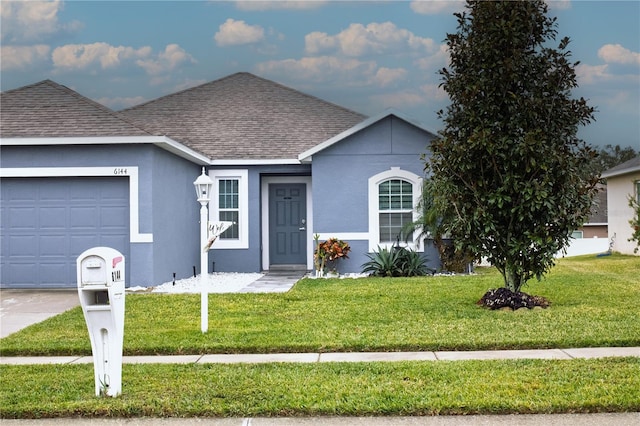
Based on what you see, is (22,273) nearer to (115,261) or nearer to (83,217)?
(83,217)

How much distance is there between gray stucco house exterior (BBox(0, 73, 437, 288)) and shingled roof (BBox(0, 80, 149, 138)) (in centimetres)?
4

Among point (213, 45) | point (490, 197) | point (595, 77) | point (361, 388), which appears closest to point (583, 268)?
point (595, 77)

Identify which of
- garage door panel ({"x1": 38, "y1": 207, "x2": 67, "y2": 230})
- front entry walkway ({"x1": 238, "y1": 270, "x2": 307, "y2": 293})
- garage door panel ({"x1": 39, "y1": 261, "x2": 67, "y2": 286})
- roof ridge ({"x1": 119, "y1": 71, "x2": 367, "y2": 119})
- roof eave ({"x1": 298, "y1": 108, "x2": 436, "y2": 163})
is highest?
roof ridge ({"x1": 119, "y1": 71, "x2": 367, "y2": 119})

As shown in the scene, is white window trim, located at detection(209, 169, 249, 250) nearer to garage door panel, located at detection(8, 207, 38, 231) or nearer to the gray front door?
the gray front door

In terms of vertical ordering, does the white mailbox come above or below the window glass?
below

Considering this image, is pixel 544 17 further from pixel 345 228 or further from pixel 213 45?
pixel 213 45

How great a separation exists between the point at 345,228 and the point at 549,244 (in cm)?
759

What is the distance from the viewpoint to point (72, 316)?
11484 mm

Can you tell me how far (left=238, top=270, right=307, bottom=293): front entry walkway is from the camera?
49.9ft

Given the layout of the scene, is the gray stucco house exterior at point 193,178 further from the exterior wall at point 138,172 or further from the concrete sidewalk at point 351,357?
the concrete sidewalk at point 351,357

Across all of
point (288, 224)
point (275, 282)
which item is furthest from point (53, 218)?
point (288, 224)

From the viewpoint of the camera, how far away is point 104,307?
246 inches

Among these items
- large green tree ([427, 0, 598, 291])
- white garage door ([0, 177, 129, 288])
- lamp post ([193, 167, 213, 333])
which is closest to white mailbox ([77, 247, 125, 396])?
lamp post ([193, 167, 213, 333])

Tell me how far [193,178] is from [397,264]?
5744 mm
